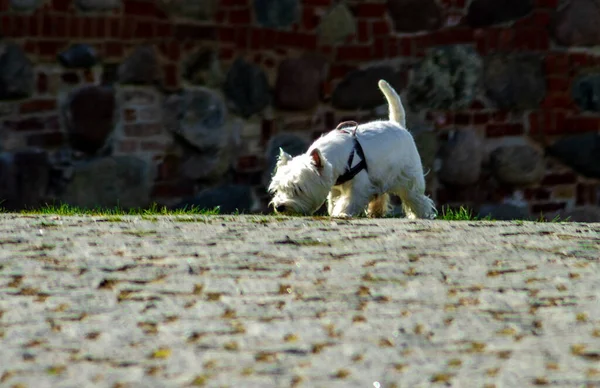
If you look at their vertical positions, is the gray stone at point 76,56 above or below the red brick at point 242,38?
below

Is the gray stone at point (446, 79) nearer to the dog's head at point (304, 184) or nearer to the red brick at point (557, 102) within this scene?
the red brick at point (557, 102)

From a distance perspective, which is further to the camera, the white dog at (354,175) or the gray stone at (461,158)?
the gray stone at (461,158)

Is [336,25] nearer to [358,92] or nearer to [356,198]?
[358,92]

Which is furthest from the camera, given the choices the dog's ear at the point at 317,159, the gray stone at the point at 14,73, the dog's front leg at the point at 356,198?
the gray stone at the point at 14,73

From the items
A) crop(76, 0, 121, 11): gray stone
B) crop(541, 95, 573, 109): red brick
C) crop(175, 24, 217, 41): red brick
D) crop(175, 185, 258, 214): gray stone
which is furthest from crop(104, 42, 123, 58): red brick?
crop(541, 95, 573, 109): red brick

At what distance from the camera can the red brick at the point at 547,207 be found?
9812 millimetres

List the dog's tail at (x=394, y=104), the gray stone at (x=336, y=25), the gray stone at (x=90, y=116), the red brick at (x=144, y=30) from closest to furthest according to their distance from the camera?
the dog's tail at (x=394, y=104) < the gray stone at (x=90, y=116) < the red brick at (x=144, y=30) < the gray stone at (x=336, y=25)

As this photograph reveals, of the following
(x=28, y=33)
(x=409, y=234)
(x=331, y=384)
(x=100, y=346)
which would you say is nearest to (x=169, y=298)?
(x=100, y=346)

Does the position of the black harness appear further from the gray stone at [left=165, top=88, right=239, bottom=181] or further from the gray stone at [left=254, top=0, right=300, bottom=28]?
the gray stone at [left=254, top=0, right=300, bottom=28]

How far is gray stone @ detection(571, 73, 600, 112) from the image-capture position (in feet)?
32.1

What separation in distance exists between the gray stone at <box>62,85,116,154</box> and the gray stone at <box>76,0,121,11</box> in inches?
21.0

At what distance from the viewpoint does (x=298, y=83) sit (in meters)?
9.44

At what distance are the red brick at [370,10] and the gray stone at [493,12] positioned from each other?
651 millimetres

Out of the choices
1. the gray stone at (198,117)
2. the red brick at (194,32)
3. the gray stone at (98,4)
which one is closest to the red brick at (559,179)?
the gray stone at (198,117)
